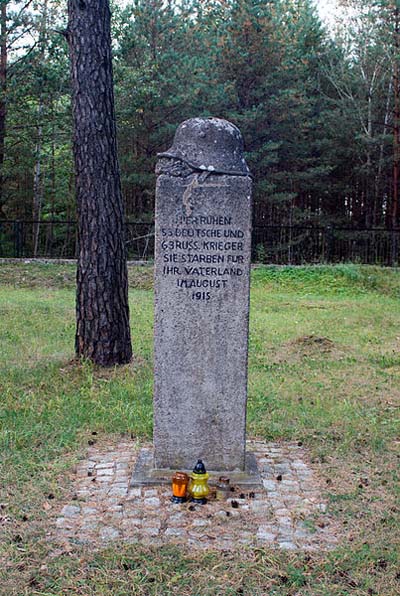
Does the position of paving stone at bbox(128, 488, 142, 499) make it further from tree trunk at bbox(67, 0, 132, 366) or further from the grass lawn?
tree trunk at bbox(67, 0, 132, 366)

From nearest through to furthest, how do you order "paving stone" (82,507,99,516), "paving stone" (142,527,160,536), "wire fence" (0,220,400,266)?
"paving stone" (142,527,160,536)
"paving stone" (82,507,99,516)
"wire fence" (0,220,400,266)

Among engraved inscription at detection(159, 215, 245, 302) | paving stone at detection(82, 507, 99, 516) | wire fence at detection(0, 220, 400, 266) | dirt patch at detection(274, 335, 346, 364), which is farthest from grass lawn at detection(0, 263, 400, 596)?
wire fence at detection(0, 220, 400, 266)

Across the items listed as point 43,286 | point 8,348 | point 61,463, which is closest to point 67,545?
point 61,463

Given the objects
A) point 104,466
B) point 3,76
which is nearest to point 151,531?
point 104,466

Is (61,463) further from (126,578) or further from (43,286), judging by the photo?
(43,286)

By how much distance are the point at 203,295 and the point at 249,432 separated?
1.73m

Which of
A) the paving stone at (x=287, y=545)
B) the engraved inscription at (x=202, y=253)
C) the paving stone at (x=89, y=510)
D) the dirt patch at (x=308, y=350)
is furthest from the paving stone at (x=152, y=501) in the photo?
the dirt patch at (x=308, y=350)

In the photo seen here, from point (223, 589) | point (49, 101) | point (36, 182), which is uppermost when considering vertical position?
point (49, 101)

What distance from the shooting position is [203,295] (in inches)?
163

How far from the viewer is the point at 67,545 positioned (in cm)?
340

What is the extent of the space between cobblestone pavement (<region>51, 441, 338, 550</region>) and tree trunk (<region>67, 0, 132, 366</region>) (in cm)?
262

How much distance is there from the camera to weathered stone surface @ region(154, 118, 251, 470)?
13.5ft

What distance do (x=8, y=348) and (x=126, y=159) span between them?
45.1ft

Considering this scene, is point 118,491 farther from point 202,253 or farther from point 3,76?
point 3,76
